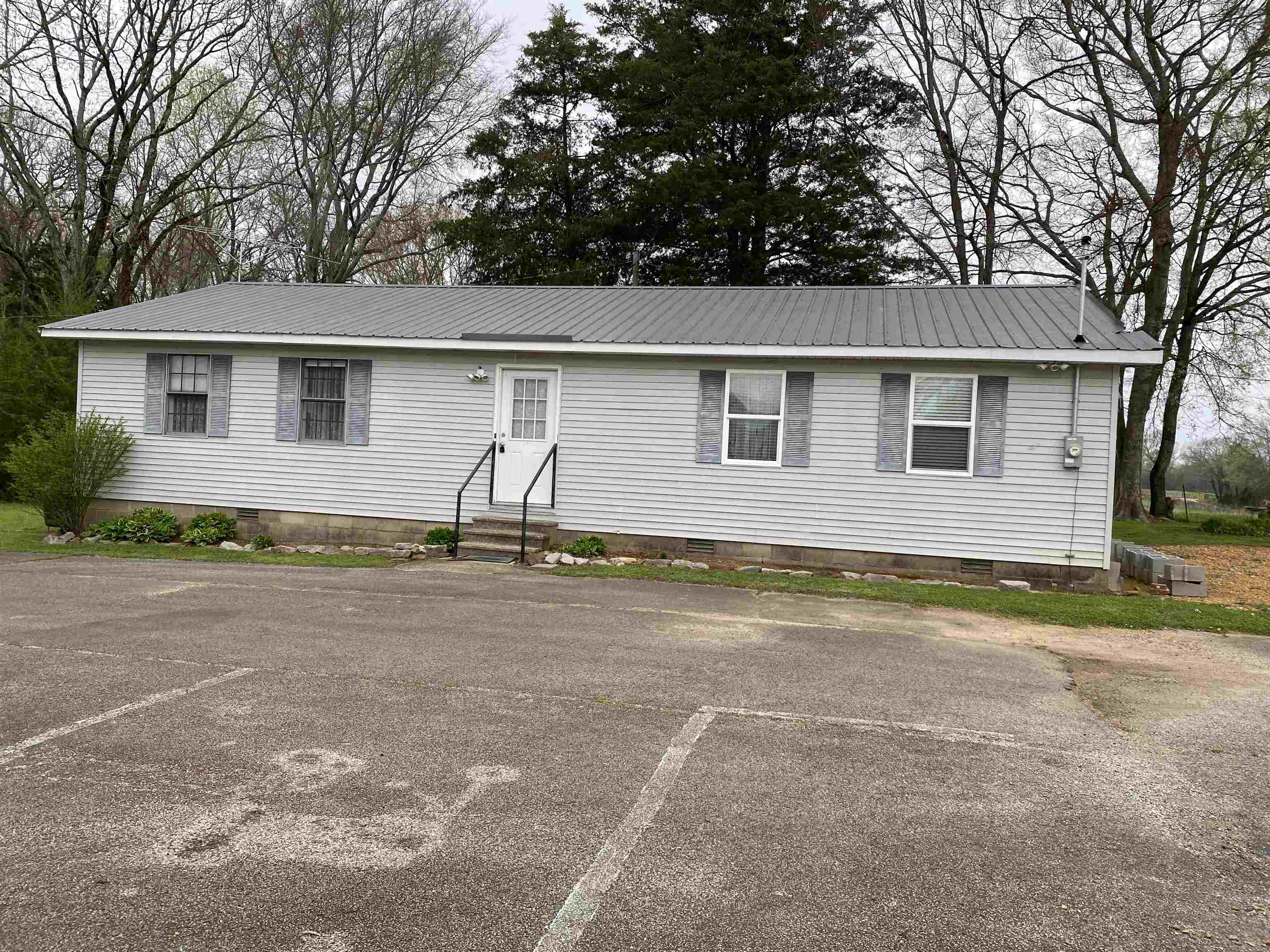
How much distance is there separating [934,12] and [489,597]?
21.6 metres

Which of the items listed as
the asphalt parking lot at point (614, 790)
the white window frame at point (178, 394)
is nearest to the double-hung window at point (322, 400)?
the white window frame at point (178, 394)

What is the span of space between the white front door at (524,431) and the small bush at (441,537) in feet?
2.58

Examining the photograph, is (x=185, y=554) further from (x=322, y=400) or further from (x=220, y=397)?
(x=322, y=400)

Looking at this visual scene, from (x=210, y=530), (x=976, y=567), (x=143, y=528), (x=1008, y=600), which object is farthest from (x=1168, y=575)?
(x=143, y=528)

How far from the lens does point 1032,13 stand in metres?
21.5

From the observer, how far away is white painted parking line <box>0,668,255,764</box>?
4500 millimetres

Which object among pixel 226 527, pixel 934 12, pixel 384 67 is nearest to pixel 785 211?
pixel 934 12

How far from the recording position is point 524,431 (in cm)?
1321

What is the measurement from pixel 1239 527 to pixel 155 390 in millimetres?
20693

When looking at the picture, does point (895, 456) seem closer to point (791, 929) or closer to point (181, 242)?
point (791, 929)

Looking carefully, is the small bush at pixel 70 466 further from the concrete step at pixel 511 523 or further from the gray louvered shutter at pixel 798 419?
the gray louvered shutter at pixel 798 419

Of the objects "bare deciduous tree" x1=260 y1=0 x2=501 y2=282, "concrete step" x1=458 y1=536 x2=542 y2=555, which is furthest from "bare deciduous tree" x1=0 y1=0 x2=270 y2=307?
"concrete step" x1=458 y1=536 x2=542 y2=555

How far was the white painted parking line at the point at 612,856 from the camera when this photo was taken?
9.82 feet

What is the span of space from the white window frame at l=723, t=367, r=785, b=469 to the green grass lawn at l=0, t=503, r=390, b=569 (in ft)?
15.6
